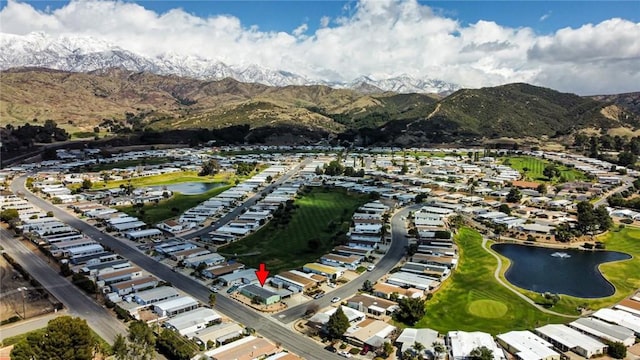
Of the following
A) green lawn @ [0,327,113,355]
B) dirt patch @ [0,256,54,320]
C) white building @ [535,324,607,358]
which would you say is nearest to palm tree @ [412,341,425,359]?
white building @ [535,324,607,358]

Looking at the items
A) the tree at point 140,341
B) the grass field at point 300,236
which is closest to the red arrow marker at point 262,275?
the grass field at point 300,236

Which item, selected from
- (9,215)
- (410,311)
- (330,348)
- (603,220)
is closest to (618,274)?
(603,220)

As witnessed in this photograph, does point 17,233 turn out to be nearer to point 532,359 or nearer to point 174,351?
point 174,351

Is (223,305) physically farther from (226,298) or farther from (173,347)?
(173,347)

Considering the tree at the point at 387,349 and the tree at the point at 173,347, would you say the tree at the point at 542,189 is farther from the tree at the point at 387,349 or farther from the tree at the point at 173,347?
the tree at the point at 173,347

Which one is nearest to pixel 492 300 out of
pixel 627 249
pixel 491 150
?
pixel 627 249

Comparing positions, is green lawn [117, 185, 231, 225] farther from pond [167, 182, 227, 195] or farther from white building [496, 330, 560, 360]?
white building [496, 330, 560, 360]
